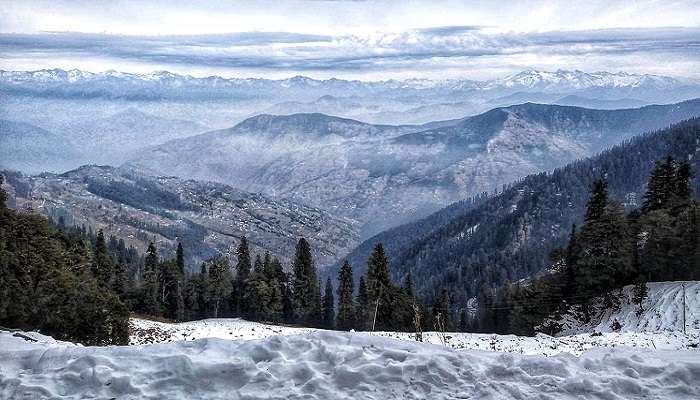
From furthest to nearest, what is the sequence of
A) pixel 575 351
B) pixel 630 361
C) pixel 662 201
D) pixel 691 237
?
pixel 662 201 → pixel 691 237 → pixel 575 351 → pixel 630 361

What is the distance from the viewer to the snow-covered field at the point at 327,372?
11.4 m

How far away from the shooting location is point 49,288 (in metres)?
29.8

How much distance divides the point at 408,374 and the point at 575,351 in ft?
58.7

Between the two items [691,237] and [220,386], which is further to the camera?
[691,237]

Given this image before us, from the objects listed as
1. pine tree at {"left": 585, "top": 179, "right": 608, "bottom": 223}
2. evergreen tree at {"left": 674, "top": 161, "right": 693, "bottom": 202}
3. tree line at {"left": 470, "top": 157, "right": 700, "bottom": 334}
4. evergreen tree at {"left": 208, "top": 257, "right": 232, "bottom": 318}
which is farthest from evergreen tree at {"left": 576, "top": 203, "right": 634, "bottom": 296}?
evergreen tree at {"left": 208, "top": 257, "right": 232, "bottom": 318}

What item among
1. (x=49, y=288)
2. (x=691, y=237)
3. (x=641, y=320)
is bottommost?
(x=641, y=320)

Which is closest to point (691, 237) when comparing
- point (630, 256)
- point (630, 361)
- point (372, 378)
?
point (630, 256)

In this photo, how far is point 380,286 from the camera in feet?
228

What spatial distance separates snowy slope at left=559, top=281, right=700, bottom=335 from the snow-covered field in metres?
35.9

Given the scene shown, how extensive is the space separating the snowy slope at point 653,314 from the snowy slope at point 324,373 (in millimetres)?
35727

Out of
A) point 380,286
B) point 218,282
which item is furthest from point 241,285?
point 380,286

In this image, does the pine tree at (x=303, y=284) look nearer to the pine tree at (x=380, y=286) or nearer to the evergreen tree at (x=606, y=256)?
the pine tree at (x=380, y=286)

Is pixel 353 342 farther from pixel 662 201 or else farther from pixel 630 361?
pixel 662 201

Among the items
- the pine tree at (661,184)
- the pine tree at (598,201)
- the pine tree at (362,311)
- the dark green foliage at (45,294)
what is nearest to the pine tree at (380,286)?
the pine tree at (362,311)
